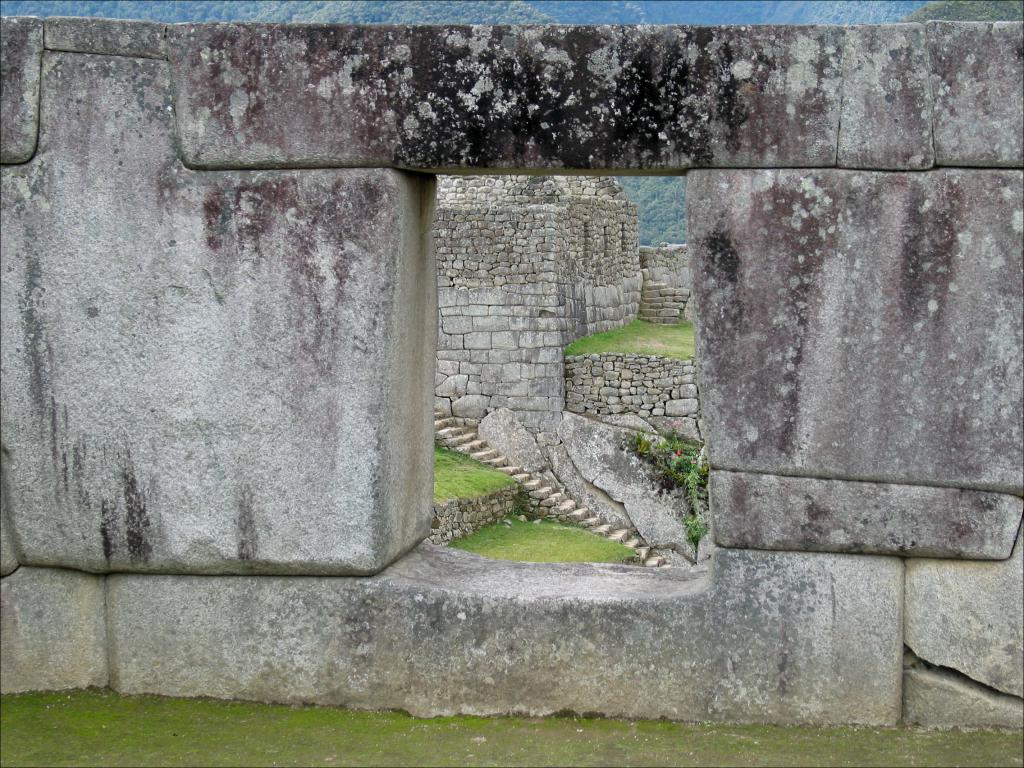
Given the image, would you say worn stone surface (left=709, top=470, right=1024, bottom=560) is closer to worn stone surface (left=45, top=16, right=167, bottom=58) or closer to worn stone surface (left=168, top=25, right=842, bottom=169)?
worn stone surface (left=168, top=25, right=842, bottom=169)

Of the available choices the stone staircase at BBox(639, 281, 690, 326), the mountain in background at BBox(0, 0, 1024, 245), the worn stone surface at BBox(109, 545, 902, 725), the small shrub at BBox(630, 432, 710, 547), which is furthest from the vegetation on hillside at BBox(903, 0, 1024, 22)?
the worn stone surface at BBox(109, 545, 902, 725)

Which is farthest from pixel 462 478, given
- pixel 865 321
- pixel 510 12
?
pixel 510 12

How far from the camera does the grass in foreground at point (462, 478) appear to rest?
59.2 feet

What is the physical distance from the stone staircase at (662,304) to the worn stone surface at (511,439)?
8064 millimetres

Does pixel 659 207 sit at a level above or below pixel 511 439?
above

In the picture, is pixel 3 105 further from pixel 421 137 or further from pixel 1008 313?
pixel 1008 313

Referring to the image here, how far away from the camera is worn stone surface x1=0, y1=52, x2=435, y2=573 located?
169 inches

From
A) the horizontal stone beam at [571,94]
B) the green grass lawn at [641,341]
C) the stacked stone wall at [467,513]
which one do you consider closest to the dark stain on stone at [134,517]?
the horizontal stone beam at [571,94]

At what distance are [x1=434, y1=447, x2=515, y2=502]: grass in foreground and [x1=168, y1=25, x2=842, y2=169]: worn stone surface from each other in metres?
12.6

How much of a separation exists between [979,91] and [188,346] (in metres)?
2.83

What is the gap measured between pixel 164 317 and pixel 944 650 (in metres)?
2.99

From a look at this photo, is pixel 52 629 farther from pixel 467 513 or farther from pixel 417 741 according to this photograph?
pixel 467 513

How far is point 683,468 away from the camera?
70.5 feet

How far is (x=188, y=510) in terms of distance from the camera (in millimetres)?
4457
